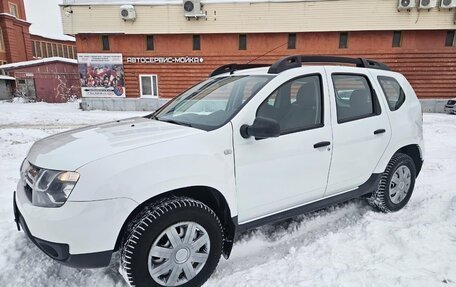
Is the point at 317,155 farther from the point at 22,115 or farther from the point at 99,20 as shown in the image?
the point at 99,20

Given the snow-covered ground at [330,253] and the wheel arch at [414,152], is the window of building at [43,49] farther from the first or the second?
the wheel arch at [414,152]

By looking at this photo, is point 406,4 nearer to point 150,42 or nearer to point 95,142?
point 150,42

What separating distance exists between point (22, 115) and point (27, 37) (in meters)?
23.9

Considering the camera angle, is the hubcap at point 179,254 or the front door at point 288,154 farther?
the front door at point 288,154

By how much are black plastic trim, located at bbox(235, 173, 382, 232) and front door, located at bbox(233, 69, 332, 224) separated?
0.16 feet

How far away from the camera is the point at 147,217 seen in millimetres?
2182

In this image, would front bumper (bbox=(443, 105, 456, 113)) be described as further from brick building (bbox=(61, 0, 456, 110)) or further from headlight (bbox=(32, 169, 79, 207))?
headlight (bbox=(32, 169, 79, 207))

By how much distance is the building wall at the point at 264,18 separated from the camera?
16.6 m

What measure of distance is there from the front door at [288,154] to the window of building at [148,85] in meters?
17.0

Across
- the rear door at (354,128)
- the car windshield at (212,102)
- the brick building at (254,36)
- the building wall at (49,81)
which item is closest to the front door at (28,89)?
the building wall at (49,81)

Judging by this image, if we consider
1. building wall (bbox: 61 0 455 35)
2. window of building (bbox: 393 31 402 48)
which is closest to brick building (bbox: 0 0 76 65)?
building wall (bbox: 61 0 455 35)

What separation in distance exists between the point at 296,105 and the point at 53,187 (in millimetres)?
2183

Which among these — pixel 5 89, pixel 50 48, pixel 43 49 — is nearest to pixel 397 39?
pixel 5 89

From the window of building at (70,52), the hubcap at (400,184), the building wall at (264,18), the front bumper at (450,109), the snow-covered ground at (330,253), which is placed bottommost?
the front bumper at (450,109)
